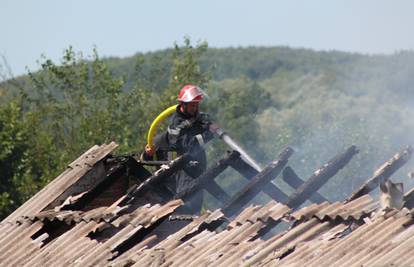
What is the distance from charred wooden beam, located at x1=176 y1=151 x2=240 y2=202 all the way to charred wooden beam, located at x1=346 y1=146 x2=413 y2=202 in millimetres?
2392

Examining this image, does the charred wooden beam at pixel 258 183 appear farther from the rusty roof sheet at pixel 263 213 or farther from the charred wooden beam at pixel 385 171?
the charred wooden beam at pixel 385 171

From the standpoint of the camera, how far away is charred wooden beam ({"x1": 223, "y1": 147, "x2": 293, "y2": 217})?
13070 millimetres

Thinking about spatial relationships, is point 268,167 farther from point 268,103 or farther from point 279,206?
point 268,103

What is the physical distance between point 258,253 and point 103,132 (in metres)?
27.8

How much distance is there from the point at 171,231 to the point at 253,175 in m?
1.23

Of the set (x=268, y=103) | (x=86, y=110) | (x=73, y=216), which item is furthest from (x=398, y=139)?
(x=73, y=216)

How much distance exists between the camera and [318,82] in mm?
91062

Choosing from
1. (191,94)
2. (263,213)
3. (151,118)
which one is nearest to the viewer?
(263,213)

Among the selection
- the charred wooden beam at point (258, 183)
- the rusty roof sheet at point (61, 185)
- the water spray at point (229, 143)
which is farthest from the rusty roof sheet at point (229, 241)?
the water spray at point (229, 143)

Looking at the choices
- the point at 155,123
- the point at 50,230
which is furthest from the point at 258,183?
the point at 155,123

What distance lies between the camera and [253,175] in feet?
46.4

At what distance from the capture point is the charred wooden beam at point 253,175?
13.6m

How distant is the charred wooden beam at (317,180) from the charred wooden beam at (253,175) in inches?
36.8

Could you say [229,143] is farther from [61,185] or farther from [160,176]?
[61,185]
